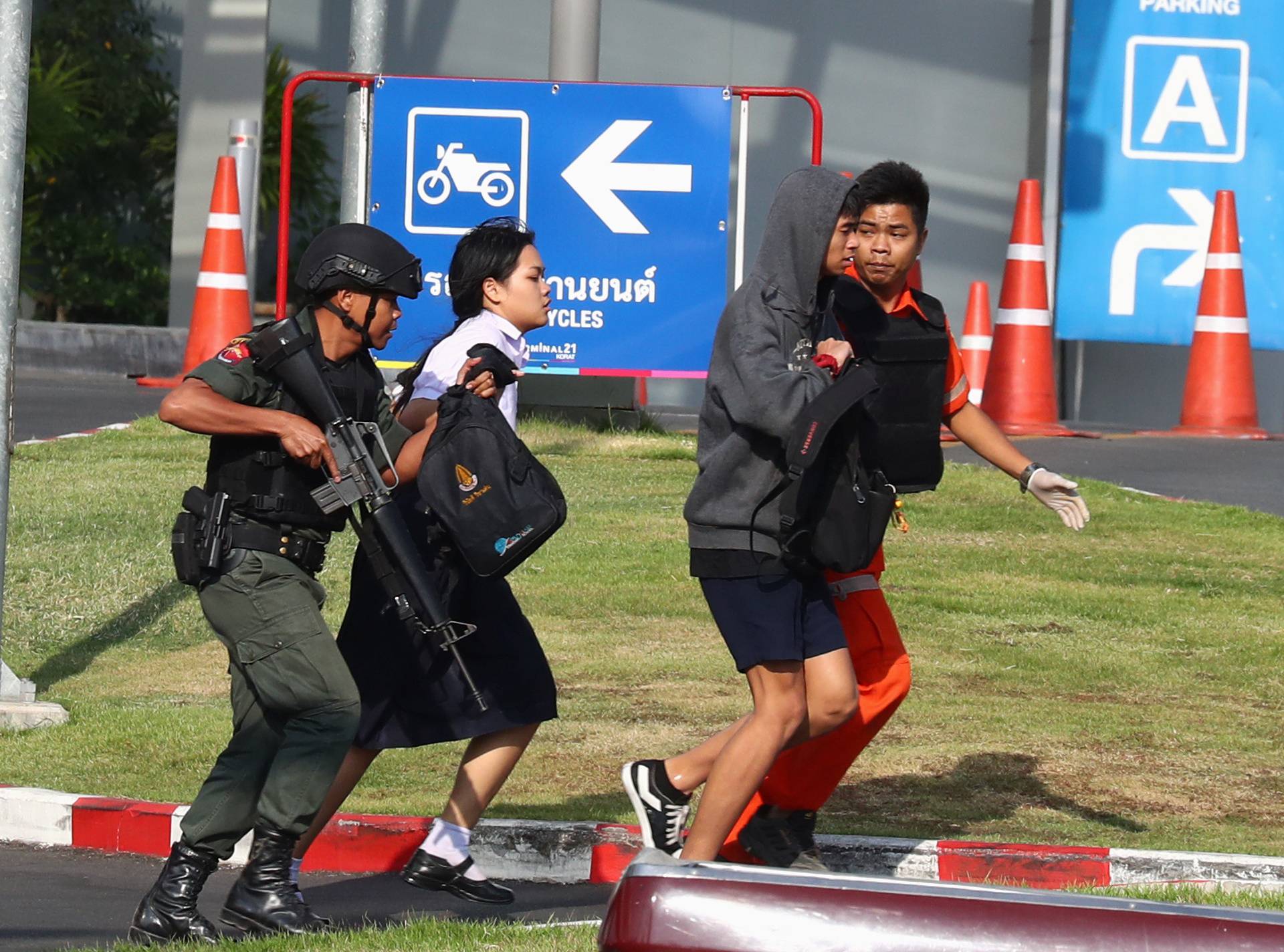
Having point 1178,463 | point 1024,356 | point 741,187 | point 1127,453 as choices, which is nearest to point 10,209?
point 741,187

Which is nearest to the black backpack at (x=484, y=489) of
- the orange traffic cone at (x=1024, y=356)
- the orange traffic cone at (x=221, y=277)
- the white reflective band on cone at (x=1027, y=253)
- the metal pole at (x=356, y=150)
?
the metal pole at (x=356, y=150)

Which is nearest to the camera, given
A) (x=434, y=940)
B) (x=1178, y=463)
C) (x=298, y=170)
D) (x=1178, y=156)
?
(x=434, y=940)

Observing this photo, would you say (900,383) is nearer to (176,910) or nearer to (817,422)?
(817,422)

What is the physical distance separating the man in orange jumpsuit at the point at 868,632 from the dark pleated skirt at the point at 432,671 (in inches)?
28.7

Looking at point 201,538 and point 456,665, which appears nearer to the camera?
point 201,538

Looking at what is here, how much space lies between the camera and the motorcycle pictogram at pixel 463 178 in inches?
426

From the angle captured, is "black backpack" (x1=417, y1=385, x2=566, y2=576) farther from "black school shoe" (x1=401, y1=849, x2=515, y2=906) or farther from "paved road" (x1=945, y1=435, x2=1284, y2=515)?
"paved road" (x1=945, y1=435, x2=1284, y2=515)

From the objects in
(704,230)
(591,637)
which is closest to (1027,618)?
(591,637)

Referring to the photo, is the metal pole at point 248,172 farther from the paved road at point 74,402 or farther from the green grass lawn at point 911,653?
the green grass lawn at point 911,653

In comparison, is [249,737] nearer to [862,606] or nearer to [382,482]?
[382,482]

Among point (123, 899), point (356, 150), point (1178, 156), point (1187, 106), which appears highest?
point (1187, 106)

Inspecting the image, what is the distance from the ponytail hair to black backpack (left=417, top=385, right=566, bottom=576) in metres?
0.30

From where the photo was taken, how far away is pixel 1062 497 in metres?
5.22

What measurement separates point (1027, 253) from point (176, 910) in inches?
440
